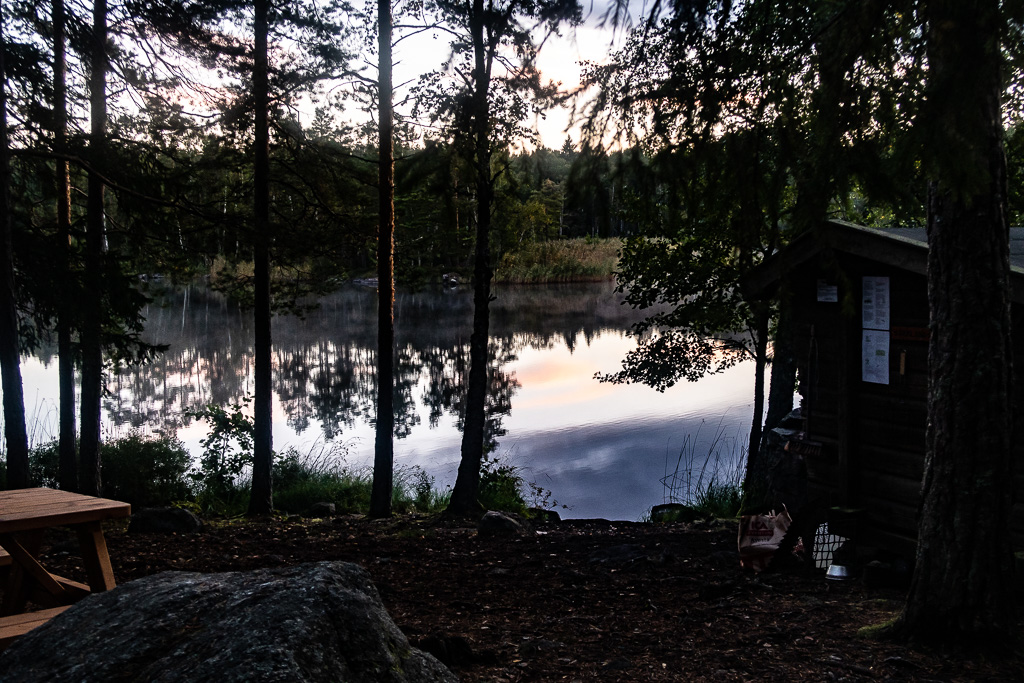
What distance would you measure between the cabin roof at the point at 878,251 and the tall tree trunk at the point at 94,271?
7566 millimetres

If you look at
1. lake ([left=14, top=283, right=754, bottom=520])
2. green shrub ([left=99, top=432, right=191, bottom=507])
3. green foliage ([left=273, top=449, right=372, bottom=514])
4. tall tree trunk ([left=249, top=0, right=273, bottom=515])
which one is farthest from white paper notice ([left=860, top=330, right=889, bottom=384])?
green shrub ([left=99, top=432, right=191, bottom=507])

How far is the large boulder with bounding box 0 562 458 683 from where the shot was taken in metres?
2.72

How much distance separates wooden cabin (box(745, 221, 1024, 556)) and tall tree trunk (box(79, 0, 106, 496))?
7.78 metres

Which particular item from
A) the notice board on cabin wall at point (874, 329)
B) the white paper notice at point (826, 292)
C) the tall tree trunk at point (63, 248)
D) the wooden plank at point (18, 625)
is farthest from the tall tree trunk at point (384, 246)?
the wooden plank at point (18, 625)

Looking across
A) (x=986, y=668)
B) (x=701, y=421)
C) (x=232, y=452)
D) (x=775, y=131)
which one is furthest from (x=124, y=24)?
(x=701, y=421)

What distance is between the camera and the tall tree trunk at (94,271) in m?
9.93

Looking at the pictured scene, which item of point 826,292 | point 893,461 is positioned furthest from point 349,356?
point 893,461

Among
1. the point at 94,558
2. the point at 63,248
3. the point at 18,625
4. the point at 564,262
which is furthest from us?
the point at 564,262

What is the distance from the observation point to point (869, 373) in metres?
7.50

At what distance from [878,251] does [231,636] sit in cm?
615

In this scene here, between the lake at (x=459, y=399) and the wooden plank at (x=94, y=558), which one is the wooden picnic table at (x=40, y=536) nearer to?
the wooden plank at (x=94, y=558)

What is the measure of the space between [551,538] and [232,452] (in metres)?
Result: 8.03

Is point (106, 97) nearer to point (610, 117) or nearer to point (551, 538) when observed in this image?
point (551, 538)

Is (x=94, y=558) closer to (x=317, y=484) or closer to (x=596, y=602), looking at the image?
(x=596, y=602)
